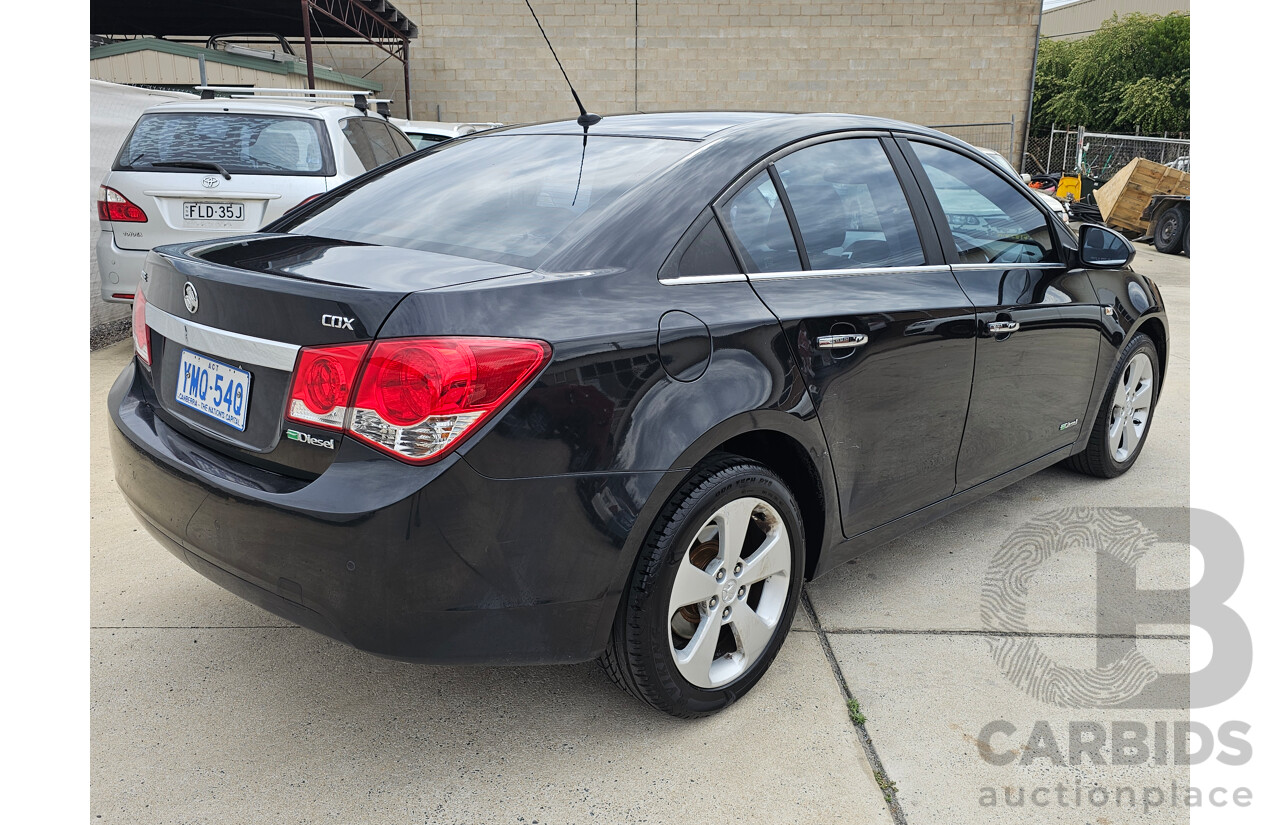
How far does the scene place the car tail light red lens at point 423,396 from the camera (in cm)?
189

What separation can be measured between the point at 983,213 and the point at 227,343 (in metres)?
2.52

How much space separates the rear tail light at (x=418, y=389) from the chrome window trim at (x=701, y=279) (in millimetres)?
504

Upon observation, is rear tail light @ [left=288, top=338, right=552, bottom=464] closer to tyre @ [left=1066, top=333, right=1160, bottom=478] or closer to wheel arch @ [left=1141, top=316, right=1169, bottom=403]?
tyre @ [left=1066, top=333, right=1160, bottom=478]

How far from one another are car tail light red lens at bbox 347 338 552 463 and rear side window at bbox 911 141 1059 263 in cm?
189

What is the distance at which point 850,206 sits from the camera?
9.43 feet

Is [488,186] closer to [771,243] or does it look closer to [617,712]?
[771,243]

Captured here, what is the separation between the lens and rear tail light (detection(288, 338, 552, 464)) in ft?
6.21

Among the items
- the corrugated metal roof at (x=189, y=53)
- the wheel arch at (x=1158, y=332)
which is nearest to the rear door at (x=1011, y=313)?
the wheel arch at (x=1158, y=332)

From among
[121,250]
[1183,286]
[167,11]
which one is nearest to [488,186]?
[121,250]

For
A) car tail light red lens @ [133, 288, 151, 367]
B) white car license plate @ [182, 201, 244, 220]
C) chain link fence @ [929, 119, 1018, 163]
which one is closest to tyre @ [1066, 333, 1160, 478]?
car tail light red lens @ [133, 288, 151, 367]

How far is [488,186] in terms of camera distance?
271 cm

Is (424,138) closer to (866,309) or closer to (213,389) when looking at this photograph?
(866,309)

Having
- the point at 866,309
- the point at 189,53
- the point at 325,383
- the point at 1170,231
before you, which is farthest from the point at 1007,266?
the point at 189,53

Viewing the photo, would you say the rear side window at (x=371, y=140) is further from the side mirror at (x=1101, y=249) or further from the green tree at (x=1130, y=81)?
the green tree at (x=1130, y=81)
